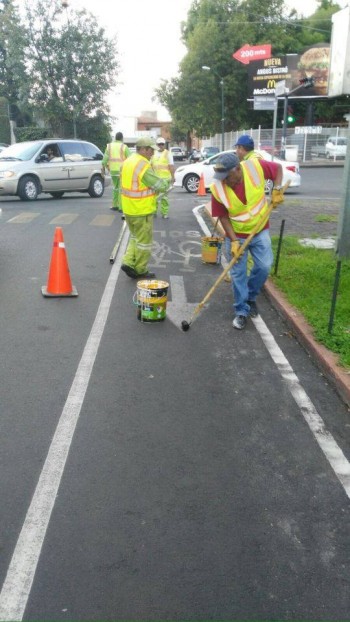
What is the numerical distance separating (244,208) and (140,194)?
74.5 inches

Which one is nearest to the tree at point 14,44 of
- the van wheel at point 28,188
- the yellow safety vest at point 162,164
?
the van wheel at point 28,188

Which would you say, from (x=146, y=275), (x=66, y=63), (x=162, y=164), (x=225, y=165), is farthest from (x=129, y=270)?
(x=66, y=63)

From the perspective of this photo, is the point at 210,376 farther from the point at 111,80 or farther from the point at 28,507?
the point at 111,80

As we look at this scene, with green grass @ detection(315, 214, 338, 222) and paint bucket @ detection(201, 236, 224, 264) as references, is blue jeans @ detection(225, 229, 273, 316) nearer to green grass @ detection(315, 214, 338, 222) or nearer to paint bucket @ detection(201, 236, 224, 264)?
paint bucket @ detection(201, 236, 224, 264)

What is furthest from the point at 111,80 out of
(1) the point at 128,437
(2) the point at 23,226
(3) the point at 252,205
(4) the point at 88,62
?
(1) the point at 128,437

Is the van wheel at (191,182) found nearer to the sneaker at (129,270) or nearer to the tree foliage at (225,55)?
the sneaker at (129,270)

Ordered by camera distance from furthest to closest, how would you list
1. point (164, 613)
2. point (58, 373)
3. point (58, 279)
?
1. point (58, 279)
2. point (58, 373)
3. point (164, 613)

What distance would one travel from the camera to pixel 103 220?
43.9ft

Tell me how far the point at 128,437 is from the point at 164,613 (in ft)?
4.94

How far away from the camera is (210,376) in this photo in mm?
4988

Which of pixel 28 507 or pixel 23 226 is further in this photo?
pixel 23 226

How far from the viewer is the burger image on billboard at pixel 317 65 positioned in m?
46.6

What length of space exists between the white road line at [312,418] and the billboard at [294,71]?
4471cm

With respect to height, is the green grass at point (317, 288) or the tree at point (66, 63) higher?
the tree at point (66, 63)
